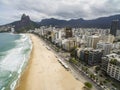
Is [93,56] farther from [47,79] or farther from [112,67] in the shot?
[47,79]

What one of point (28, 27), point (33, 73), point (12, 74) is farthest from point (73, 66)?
point (28, 27)

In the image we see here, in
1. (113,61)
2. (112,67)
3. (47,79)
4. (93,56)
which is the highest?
(113,61)

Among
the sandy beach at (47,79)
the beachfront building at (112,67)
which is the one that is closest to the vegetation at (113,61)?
the beachfront building at (112,67)

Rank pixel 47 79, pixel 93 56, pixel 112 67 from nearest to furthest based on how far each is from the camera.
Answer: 1. pixel 47 79
2. pixel 112 67
3. pixel 93 56

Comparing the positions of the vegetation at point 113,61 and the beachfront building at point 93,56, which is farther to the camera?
the beachfront building at point 93,56

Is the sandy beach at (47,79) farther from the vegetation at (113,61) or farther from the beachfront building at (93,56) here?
the vegetation at (113,61)

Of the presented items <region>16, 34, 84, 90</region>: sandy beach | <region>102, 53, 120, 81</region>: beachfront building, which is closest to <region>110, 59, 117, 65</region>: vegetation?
<region>102, 53, 120, 81</region>: beachfront building

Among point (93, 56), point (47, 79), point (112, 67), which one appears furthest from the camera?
point (93, 56)

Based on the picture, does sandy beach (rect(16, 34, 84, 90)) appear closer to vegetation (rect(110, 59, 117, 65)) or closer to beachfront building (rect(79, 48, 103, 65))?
beachfront building (rect(79, 48, 103, 65))

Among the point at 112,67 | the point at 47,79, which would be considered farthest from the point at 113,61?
the point at 47,79

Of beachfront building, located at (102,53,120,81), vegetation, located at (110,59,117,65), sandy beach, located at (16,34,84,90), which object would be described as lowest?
sandy beach, located at (16,34,84,90)

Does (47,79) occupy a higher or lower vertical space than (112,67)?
lower
